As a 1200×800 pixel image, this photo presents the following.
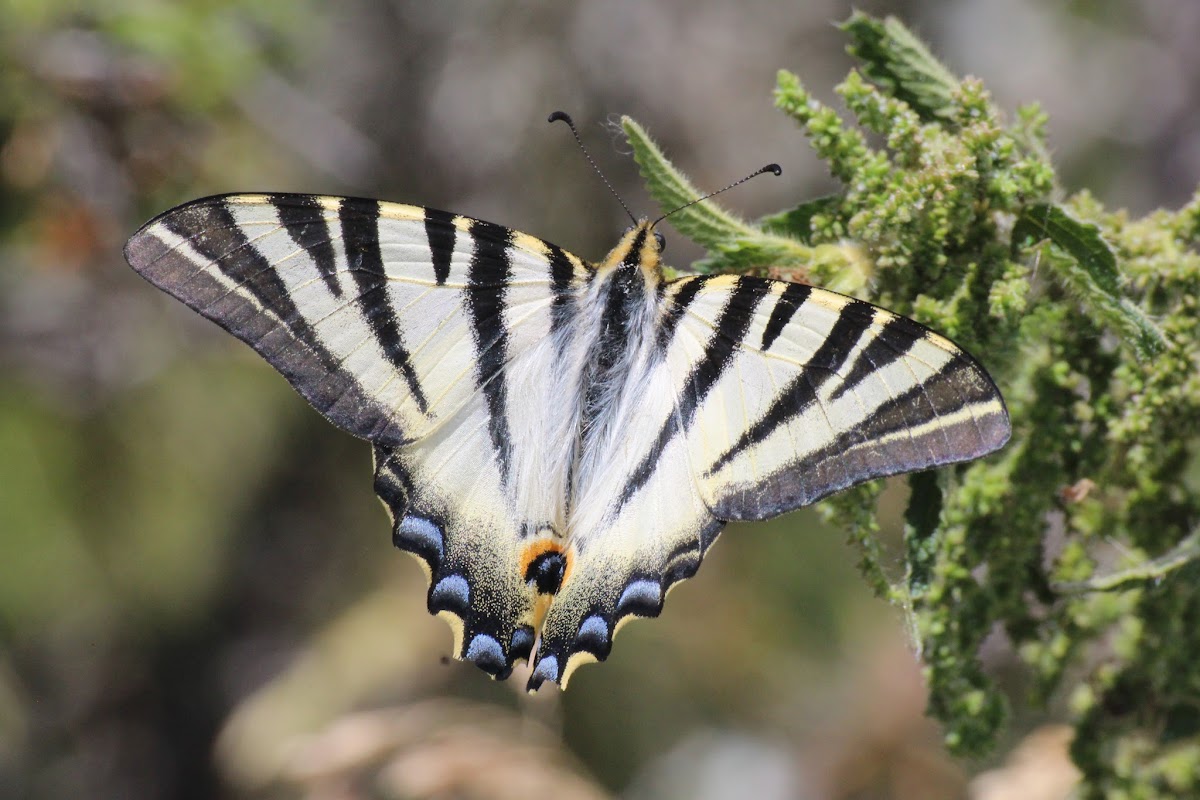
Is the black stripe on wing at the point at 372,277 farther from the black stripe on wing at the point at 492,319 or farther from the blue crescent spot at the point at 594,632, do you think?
the blue crescent spot at the point at 594,632

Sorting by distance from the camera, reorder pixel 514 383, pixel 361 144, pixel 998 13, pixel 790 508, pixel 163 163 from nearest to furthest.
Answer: pixel 790 508, pixel 514 383, pixel 163 163, pixel 361 144, pixel 998 13

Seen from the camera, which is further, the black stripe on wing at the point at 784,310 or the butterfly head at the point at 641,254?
the butterfly head at the point at 641,254

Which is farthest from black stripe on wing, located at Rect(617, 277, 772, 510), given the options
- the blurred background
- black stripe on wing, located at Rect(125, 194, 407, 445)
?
the blurred background

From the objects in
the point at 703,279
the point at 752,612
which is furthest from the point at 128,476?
the point at 703,279

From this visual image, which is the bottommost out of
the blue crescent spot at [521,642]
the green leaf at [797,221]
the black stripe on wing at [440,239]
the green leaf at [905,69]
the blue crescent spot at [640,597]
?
the blue crescent spot at [521,642]

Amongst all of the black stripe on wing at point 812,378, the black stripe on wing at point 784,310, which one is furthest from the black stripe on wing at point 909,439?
the black stripe on wing at point 784,310

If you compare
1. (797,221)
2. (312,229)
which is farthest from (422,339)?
(797,221)

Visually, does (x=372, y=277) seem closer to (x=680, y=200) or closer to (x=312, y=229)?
(x=312, y=229)

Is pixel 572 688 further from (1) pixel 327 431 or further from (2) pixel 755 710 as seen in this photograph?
(1) pixel 327 431
